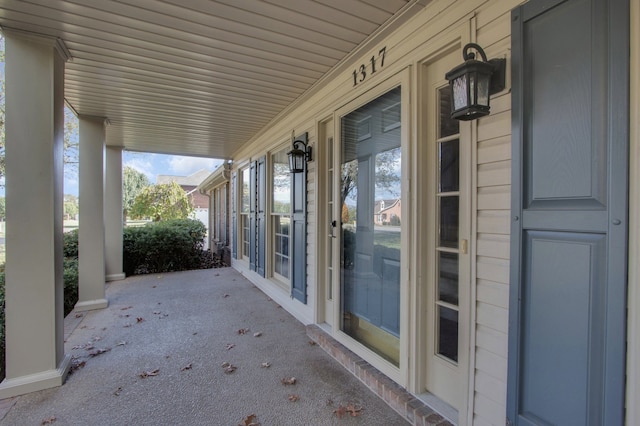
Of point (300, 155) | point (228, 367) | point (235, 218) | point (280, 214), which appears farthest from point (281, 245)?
point (235, 218)

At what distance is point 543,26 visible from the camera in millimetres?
1389

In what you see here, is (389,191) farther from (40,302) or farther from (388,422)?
(40,302)

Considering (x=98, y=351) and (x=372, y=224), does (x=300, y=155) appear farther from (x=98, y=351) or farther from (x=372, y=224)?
(x=98, y=351)

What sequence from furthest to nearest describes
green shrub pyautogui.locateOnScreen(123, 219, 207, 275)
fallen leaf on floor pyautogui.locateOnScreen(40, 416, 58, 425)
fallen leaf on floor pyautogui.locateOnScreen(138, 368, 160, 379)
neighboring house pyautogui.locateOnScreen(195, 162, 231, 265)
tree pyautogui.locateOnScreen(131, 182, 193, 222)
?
tree pyautogui.locateOnScreen(131, 182, 193, 222) < neighboring house pyautogui.locateOnScreen(195, 162, 231, 265) < green shrub pyautogui.locateOnScreen(123, 219, 207, 275) < fallen leaf on floor pyautogui.locateOnScreen(138, 368, 160, 379) < fallen leaf on floor pyautogui.locateOnScreen(40, 416, 58, 425)

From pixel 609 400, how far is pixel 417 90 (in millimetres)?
1826

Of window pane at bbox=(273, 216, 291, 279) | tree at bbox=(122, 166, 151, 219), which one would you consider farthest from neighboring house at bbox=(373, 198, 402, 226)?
tree at bbox=(122, 166, 151, 219)

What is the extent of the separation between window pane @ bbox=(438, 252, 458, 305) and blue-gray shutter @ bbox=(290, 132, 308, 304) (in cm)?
195

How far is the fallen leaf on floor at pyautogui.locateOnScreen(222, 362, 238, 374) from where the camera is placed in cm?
266

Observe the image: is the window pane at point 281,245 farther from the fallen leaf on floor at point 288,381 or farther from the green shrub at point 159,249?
the green shrub at point 159,249

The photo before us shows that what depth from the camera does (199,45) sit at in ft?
8.29

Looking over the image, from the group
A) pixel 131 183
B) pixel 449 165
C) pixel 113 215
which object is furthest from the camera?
pixel 131 183

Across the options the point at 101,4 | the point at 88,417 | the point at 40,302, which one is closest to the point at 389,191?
the point at 101,4

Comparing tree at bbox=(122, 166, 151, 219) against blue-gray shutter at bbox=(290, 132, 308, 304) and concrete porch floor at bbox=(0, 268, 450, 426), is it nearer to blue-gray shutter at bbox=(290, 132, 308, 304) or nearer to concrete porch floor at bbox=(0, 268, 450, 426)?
concrete porch floor at bbox=(0, 268, 450, 426)

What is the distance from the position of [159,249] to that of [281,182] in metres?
4.06
